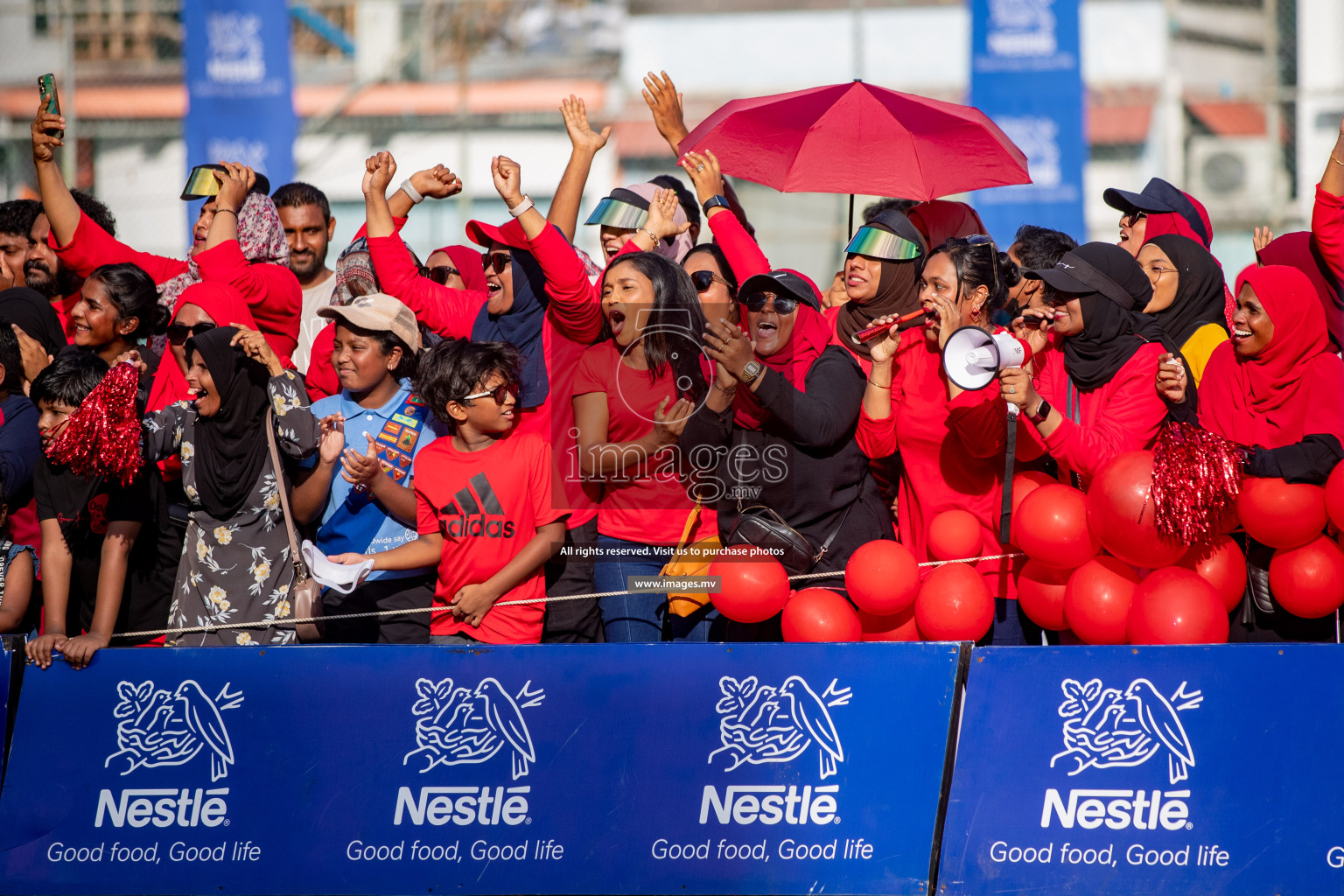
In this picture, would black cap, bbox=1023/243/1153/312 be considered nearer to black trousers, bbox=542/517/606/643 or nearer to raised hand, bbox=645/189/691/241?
raised hand, bbox=645/189/691/241

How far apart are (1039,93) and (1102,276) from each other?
7325mm

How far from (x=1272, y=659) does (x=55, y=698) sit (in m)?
3.86

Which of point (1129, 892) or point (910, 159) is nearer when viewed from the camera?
point (1129, 892)

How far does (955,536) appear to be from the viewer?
440 centimetres

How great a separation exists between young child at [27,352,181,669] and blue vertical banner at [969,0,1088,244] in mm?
7904

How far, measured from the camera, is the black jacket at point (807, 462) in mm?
4391

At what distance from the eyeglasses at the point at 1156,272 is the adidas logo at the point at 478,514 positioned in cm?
245

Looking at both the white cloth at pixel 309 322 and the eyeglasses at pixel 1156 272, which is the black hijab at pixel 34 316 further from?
the eyeglasses at pixel 1156 272

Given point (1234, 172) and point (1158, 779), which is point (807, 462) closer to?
point (1158, 779)

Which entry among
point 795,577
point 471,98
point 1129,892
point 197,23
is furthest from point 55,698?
point 471,98

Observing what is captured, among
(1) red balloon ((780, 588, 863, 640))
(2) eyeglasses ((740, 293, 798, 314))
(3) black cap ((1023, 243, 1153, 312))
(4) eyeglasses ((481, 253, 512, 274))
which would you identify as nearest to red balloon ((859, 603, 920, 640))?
(1) red balloon ((780, 588, 863, 640))

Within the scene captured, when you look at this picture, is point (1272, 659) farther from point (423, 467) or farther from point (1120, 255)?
point (423, 467)

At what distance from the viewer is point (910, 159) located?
537cm

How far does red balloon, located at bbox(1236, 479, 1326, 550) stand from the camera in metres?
4.07
